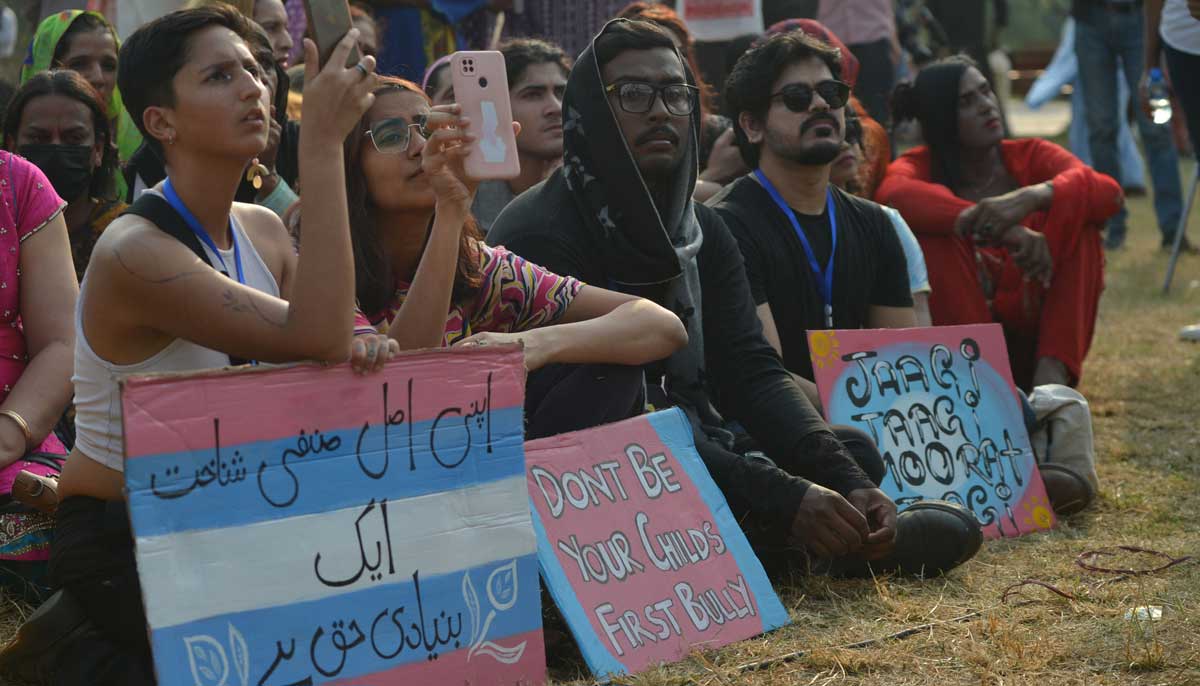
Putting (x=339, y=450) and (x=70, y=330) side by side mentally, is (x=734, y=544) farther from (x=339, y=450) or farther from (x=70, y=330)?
(x=70, y=330)

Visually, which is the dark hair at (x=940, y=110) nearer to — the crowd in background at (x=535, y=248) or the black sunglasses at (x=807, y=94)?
the crowd in background at (x=535, y=248)

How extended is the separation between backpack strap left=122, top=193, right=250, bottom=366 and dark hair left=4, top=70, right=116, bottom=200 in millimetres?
1862

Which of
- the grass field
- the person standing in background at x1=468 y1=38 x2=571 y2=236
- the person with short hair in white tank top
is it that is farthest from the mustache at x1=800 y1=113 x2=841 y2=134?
the person with short hair in white tank top

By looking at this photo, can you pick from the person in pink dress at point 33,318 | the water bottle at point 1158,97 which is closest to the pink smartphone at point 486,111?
the person in pink dress at point 33,318

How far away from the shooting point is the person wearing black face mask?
184 inches

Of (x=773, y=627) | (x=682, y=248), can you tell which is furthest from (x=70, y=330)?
(x=773, y=627)

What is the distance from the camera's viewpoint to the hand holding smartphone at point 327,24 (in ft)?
9.26

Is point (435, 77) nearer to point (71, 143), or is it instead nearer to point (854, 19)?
point (71, 143)

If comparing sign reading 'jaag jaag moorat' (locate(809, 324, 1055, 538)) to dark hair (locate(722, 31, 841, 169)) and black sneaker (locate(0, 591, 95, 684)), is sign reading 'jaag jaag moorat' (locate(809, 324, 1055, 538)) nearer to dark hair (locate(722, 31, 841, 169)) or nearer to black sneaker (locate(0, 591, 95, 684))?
dark hair (locate(722, 31, 841, 169))

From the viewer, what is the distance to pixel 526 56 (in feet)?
18.7

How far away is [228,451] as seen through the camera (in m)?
2.89

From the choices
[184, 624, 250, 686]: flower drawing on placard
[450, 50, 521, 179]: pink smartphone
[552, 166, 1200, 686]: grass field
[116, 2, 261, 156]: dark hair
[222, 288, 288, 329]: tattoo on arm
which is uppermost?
[116, 2, 261, 156]: dark hair

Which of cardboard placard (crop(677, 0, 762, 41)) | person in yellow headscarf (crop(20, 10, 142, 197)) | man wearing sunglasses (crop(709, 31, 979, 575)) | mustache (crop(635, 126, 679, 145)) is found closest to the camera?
mustache (crop(635, 126, 679, 145))

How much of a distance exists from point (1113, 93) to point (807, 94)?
21.5 feet
